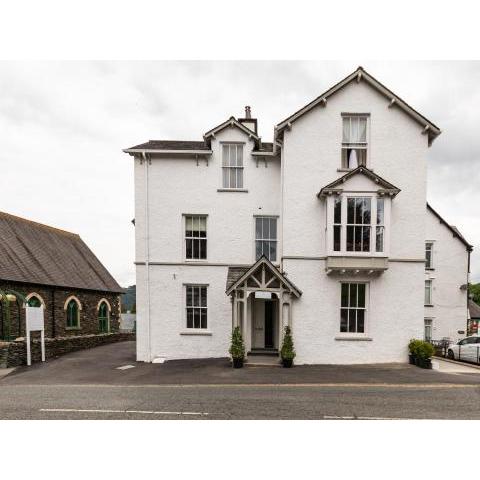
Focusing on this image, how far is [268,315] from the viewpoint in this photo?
14.1m

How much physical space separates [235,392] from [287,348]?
3.95 m

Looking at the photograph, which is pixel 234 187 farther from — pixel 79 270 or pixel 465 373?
pixel 79 270

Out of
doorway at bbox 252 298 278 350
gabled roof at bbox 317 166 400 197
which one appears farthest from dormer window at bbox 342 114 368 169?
doorway at bbox 252 298 278 350

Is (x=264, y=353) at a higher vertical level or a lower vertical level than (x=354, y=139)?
lower

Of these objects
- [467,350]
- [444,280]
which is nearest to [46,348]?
[467,350]

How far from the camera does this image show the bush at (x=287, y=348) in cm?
1185

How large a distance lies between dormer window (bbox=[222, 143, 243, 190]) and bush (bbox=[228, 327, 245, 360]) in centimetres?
685

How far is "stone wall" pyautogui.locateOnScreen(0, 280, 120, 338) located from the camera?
17453mm

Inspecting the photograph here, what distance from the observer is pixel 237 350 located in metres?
11.7

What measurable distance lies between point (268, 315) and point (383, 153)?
29.7 feet

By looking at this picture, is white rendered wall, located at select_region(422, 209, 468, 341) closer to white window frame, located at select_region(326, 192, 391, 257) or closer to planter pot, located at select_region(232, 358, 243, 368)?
white window frame, located at select_region(326, 192, 391, 257)

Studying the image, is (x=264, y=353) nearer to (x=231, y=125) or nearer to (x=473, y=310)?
(x=231, y=125)

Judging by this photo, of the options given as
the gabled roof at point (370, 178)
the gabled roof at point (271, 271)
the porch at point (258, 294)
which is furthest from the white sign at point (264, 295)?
the gabled roof at point (370, 178)

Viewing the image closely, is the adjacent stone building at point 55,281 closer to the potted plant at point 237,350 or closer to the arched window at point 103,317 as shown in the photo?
the arched window at point 103,317
